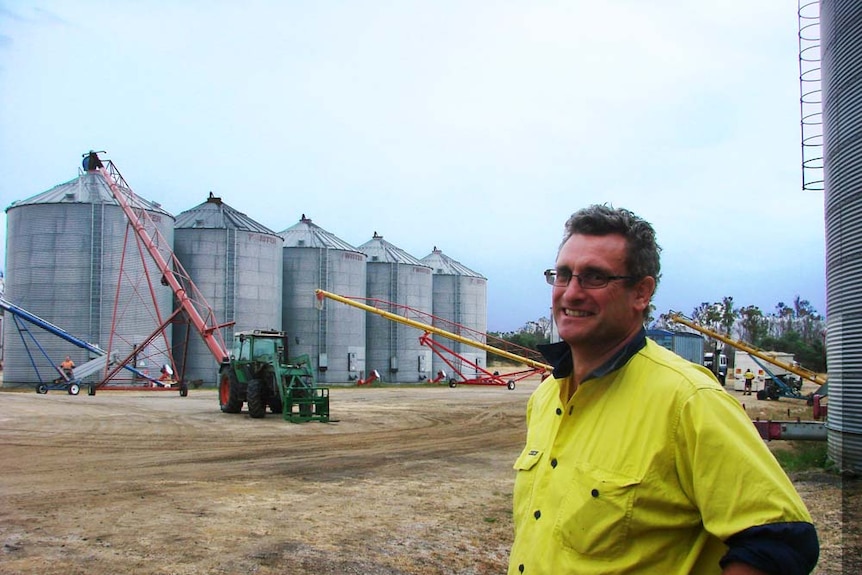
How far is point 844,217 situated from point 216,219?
110 ft

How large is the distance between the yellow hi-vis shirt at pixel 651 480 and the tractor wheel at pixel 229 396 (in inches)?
717

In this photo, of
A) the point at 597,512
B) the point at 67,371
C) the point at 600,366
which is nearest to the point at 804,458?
the point at 600,366

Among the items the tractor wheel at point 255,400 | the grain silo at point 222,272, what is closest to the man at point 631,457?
the tractor wheel at point 255,400

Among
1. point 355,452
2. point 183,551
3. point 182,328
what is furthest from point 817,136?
point 182,328

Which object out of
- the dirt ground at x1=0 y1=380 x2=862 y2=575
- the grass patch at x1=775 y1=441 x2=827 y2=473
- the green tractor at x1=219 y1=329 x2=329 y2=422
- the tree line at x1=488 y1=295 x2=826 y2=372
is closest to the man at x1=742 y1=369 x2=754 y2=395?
the tree line at x1=488 y1=295 x2=826 y2=372

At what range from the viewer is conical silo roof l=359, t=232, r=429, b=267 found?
49625 mm

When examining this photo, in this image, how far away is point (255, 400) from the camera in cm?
1836

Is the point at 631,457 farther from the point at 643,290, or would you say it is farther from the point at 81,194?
the point at 81,194

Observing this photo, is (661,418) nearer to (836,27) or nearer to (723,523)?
(723,523)

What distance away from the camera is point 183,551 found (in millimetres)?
6188

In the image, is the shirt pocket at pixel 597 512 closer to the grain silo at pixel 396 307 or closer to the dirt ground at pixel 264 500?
the dirt ground at pixel 264 500

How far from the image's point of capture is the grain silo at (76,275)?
106ft

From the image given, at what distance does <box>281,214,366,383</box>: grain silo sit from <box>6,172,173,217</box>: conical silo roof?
10.7 m

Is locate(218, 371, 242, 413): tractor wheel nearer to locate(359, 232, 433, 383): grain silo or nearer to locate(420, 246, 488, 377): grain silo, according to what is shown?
locate(359, 232, 433, 383): grain silo
